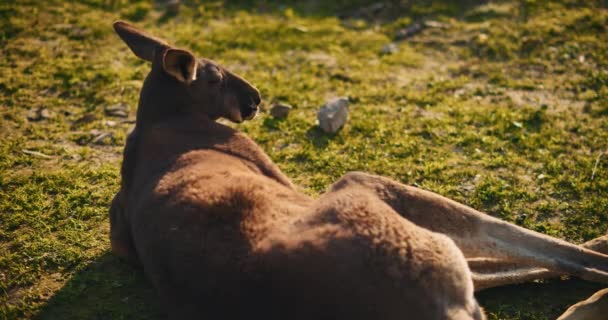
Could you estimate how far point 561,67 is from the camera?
8.26m

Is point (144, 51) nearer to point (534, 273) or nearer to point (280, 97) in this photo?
point (280, 97)

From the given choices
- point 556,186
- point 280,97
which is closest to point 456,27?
point 280,97

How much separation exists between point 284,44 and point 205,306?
6.43m

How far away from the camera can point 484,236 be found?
4320mm

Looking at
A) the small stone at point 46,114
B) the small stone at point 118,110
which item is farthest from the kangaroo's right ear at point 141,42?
the small stone at point 46,114

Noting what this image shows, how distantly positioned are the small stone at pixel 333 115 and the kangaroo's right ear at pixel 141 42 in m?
2.13

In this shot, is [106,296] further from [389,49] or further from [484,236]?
[389,49]

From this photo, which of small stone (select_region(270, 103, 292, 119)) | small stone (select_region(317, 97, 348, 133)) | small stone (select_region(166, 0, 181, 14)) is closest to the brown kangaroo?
small stone (select_region(317, 97, 348, 133))

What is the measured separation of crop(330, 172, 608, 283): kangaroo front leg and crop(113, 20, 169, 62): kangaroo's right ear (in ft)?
8.58

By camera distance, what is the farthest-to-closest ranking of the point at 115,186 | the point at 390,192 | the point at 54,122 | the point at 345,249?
the point at 54,122, the point at 115,186, the point at 390,192, the point at 345,249

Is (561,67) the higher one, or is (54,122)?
(561,67)

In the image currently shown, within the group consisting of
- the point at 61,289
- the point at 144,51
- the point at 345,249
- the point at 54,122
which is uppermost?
the point at 144,51

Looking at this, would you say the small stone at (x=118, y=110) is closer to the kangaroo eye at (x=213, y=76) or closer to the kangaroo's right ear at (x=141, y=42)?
the kangaroo's right ear at (x=141, y=42)

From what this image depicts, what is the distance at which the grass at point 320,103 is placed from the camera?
5273mm
